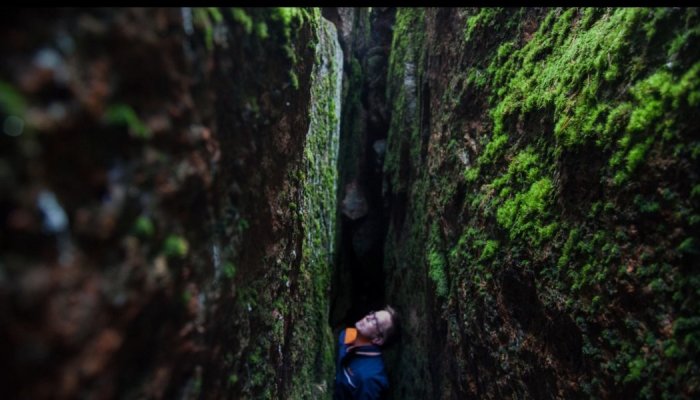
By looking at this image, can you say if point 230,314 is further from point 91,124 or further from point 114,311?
point 91,124

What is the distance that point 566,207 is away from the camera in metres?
2.73

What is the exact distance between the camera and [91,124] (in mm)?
1121

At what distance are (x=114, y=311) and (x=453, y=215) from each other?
396cm

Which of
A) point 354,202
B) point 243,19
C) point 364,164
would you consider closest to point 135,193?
point 243,19

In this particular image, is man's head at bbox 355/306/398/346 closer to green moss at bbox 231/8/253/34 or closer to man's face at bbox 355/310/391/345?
man's face at bbox 355/310/391/345

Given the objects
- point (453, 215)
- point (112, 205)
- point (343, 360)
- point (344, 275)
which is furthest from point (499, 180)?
point (344, 275)

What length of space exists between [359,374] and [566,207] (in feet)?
16.2

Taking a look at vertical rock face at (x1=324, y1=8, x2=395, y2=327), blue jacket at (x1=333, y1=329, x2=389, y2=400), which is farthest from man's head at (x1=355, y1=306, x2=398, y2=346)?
vertical rock face at (x1=324, y1=8, x2=395, y2=327)

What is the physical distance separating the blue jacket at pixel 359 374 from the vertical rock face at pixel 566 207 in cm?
133

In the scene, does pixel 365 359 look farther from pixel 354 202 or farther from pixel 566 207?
pixel 566 207

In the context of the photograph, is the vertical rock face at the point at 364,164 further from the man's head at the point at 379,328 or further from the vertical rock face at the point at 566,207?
the vertical rock face at the point at 566,207

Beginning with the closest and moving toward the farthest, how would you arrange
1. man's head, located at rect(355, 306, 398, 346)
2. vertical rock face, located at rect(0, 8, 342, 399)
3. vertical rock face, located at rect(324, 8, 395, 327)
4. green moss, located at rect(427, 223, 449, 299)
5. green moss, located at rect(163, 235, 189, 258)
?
vertical rock face, located at rect(0, 8, 342, 399)
green moss, located at rect(163, 235, 189, 258)
green moss, located at rect(427, 223, 449, 299)
man's head, located at rect(355, 306, 398, 346)
vertical rock face, located at rect(324, 8, 395, 327)

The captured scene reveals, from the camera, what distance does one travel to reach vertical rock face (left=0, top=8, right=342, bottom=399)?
97cm

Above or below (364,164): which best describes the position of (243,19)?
above
